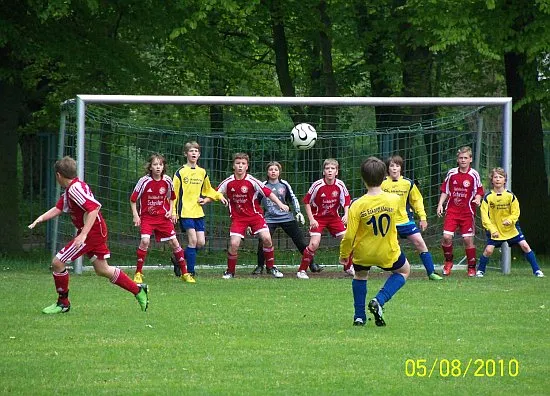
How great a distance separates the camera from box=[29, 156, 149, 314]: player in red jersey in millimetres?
11352

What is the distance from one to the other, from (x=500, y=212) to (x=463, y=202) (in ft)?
2.01

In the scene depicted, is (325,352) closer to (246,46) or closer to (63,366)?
(63,366)

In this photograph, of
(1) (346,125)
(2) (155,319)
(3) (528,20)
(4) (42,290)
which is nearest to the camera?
(2) (155,319)

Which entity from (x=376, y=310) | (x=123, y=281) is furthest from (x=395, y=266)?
(x=123, y=281)

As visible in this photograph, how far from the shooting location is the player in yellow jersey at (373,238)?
10.4 m

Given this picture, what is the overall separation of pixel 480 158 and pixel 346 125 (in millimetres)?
3674

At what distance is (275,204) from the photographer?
58.3 feet

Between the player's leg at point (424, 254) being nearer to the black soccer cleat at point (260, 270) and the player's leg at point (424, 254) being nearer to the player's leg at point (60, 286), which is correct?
the black soccer cleat at point (260, 270)

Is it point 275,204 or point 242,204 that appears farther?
point 275,204

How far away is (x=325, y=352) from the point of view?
891 cm

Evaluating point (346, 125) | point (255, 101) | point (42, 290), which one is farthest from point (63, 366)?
point (346, 125)

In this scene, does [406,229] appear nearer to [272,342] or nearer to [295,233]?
[295,233]

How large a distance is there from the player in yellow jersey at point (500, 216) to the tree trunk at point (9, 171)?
27.1 ft

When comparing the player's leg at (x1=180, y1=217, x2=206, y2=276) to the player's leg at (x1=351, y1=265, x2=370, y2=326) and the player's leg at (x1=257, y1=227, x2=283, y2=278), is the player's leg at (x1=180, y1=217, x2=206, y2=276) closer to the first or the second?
the player's leg at (x1=257, y1=227, x2=283, y2=278)
